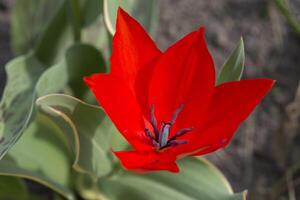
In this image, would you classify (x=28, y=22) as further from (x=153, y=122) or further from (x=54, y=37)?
(x=153, y=122)

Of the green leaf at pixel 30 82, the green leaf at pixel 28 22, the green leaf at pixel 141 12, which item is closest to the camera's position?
the green leaf at pixel 30 82

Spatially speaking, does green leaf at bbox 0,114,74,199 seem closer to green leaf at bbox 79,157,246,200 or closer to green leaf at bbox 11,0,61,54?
green leaf at bbox 79,157,246,200

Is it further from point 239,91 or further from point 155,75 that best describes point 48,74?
point 239,91

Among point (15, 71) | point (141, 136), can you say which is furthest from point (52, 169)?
point (141, 136)

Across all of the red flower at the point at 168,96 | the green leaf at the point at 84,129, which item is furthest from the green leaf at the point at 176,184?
the red flower at the point at 168,96

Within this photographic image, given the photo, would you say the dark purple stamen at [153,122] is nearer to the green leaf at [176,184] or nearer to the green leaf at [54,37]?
the green leaf at [176,184]
